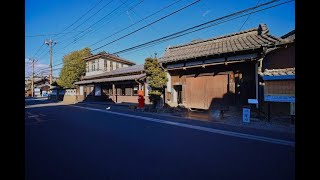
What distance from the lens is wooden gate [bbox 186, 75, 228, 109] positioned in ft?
47.6

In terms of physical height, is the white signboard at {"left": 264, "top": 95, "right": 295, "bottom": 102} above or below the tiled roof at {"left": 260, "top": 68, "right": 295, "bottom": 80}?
below

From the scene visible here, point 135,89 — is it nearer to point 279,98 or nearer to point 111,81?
point 111,81

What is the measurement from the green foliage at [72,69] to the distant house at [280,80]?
31093 mm

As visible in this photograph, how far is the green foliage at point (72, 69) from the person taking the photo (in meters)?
36.7

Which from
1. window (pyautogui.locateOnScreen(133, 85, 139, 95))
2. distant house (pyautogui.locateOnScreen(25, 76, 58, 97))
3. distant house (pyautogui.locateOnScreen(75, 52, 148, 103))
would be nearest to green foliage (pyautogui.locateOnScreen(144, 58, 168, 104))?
distant house (pyautogui.locateOnScreen(75, 52, 148, 103))

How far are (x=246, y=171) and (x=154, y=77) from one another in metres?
13.6

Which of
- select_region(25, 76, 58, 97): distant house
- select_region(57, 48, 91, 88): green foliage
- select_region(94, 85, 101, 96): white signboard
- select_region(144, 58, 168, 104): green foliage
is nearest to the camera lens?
select_region(144, 58, 168, 104): green foliage

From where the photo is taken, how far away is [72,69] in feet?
120

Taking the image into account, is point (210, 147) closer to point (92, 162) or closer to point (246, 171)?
point (246, 171)

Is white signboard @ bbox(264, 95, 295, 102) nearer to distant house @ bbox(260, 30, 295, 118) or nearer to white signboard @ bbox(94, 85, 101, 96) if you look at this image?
distant house @ bbox(260, 30, 295, 118)

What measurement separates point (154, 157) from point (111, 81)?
2144 centimetres

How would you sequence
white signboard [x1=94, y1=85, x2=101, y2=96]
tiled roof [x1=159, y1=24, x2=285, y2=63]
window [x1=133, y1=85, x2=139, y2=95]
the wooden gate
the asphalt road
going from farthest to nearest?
white signboard [x1=94, y1=85, x2=101, y2=96]
window [x1=133, y1=85, x2=139, y2=95]
the wooden gate
tiled roof [x1=159, y1=24, x2=285, y2=63]
the asphalt road

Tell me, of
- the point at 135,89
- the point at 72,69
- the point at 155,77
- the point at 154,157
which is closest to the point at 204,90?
the point at 155,77
